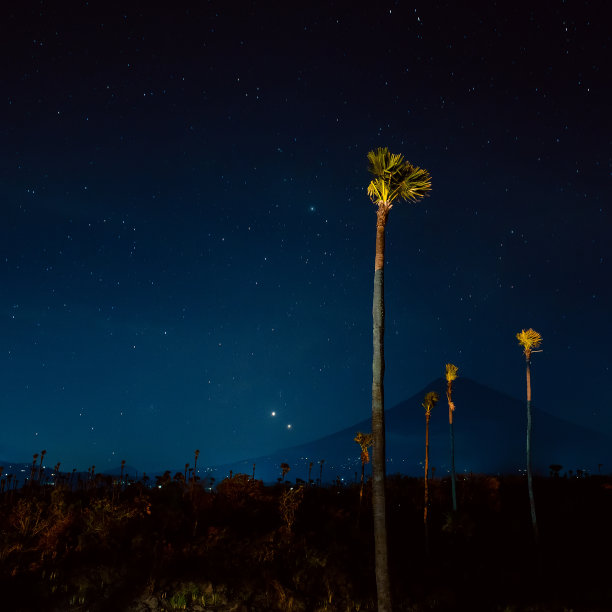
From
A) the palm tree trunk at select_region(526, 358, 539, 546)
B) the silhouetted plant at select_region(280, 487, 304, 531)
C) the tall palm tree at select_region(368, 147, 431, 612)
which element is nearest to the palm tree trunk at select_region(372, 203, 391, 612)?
the tall palm tree at select_region(368, 147, 431, 612)

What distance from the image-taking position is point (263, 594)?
16.3 meters

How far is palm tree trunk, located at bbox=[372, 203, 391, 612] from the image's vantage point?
1085 centimetres

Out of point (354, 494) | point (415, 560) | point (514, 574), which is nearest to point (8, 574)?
point (415, 560)

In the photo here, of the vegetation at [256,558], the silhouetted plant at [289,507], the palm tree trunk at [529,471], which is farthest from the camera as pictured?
the palm tree trunk at [529,471]

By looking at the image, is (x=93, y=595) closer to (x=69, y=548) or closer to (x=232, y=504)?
(x=69, y=548)

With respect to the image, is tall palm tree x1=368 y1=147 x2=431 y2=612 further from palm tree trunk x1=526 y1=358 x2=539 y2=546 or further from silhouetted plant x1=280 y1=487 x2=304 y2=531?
palm tree trunk x1=526 y1=358 x2=539 y2=546

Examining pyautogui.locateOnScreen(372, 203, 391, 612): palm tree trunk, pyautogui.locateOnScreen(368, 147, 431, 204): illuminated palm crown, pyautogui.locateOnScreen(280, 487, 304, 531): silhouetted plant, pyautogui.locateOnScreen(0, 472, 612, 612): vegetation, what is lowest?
pyautogui.locateOnScreen(0, 472, 612, 612): vegetation

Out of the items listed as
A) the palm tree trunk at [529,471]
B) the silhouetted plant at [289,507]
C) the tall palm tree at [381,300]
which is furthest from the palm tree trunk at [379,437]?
the palm tree trunk at [529,471]

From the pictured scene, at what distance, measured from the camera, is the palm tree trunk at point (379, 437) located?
1085cm

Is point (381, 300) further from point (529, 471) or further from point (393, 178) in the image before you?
point (529, 471)

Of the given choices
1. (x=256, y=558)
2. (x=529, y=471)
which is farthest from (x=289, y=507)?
(x=529, y=471)

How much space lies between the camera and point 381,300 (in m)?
12.1

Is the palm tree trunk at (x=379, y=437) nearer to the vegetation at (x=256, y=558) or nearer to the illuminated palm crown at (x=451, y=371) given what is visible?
the vegetation at (x=256, y=558)

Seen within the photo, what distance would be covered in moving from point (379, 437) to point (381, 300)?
3149 millimetres
